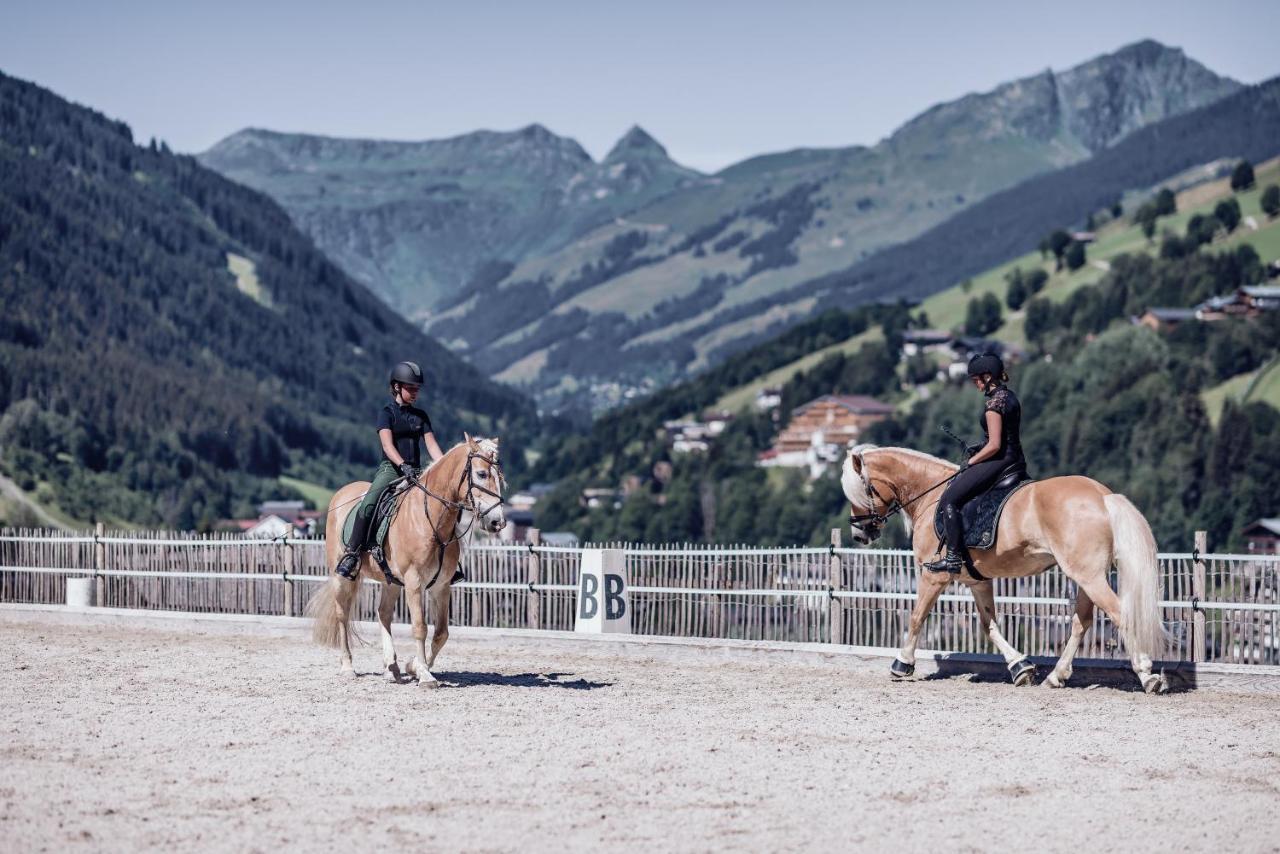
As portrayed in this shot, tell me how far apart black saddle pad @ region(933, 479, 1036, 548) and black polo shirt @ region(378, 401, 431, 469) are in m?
5.78

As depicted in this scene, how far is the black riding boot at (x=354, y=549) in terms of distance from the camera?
18375mm

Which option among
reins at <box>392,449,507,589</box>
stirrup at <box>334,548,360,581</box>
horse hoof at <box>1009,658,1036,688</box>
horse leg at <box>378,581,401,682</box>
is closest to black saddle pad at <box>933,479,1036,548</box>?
horse hoof at <box>1009,658,1036,688</box>

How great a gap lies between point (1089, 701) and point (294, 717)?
7771 millimetres

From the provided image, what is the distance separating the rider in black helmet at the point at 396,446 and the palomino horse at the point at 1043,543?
15.6ft

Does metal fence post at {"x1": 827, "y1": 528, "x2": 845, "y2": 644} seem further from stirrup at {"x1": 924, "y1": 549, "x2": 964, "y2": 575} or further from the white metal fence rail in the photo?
stirrup at {"x1": 924, "y1": 549, "x2": 964, "y2": 575}

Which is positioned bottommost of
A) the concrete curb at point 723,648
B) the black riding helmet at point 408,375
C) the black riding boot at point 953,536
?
the concrete curb at point 723,648

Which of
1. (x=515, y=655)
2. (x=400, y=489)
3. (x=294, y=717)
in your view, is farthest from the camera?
(x=515, y=655)

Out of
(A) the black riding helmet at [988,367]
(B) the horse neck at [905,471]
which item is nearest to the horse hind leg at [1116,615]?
(B) the horse neck at [905,471]

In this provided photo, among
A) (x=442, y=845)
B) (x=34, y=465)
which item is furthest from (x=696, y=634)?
(x=34, y=465)

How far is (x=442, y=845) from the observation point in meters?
10.3

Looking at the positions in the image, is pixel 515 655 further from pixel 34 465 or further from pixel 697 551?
pixel 34 465

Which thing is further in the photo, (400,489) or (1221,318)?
(1221,318)

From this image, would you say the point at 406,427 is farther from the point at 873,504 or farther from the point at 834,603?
the point at 834,603

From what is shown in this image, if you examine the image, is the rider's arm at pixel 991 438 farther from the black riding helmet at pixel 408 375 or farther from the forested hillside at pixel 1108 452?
the forested hillside at pixel 1108 452
